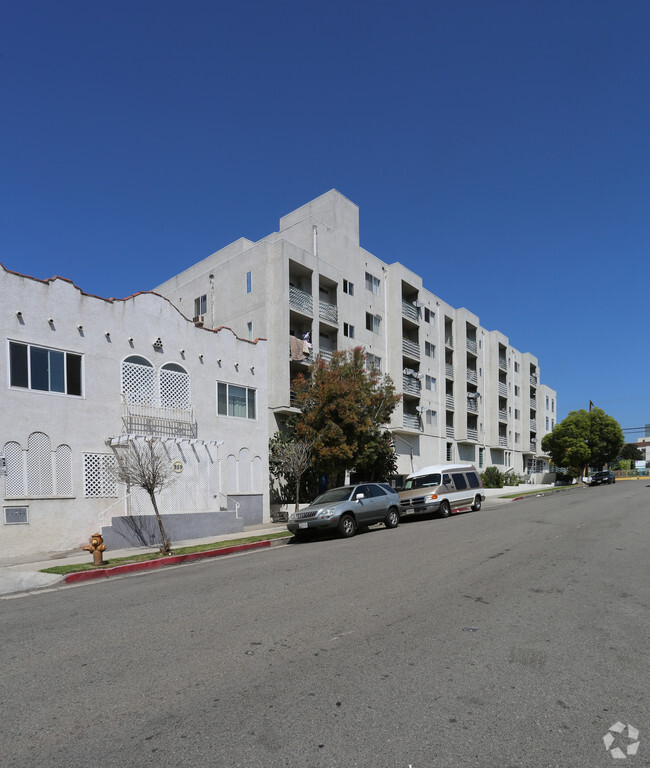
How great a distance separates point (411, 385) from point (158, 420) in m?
23.5

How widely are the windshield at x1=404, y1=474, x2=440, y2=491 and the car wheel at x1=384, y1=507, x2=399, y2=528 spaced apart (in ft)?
15.8

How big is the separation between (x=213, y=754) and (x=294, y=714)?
747 millimetres

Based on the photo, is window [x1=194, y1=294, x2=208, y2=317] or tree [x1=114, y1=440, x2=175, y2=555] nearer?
tree [x1=114, y1=440, x2=175, y2=555]

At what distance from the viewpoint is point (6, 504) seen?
52.4ft

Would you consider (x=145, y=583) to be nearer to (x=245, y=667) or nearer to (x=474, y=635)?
(x=245, y=667)

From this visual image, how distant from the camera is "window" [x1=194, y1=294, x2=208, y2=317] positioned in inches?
1286

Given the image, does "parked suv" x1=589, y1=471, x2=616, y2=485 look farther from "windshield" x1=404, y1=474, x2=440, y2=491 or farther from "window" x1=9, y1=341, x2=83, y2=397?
"window" x1=9, y1=341, x2=83, y2=397

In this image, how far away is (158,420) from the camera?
2058 cm

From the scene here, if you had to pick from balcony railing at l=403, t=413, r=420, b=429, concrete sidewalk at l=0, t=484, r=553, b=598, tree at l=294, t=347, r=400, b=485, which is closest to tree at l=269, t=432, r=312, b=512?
tree at l=294, t=347, r=400, b=485

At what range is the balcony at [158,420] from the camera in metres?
19.5

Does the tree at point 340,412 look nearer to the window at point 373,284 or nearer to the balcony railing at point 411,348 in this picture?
the window at point 373,284

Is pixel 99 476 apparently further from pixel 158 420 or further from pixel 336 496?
pixel 336 496

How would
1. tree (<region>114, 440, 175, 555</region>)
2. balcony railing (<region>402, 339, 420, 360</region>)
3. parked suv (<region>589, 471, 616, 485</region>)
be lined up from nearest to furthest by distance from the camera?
1. tree (<region>114, 440, 175, 555</region>)
2. balcony railing (<region>402, 339, 420, 360</region>)
3. parked suv (<region>589, 471, 616, 485</region>)

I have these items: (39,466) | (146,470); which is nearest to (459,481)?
(146,470)
